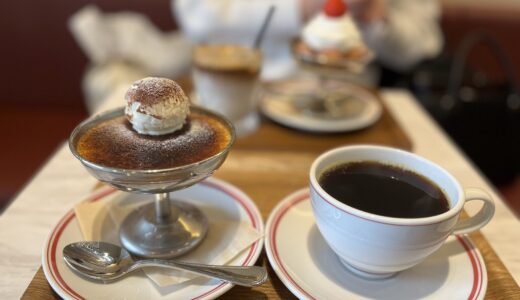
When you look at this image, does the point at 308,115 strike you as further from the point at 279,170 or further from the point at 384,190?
the point at 384,190

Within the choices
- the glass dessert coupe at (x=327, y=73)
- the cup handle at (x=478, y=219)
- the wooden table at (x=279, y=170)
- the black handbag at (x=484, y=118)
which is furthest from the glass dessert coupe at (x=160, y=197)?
the black handbag at (x=484, y=118)

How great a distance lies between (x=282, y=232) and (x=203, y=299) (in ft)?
0.56

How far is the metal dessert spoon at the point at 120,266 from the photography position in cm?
53

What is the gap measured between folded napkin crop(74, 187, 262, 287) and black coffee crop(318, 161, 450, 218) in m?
0.13

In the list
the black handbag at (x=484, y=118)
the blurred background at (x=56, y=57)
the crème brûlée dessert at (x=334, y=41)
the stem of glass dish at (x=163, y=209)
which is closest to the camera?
the stem of glass dish at (x=163, y=209)

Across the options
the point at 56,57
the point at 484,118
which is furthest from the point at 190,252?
the point at 56,57

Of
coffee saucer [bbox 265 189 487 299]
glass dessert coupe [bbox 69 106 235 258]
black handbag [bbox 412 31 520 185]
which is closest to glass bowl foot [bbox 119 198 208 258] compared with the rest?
glass dessert coupe [bbox 69 106 235 258]

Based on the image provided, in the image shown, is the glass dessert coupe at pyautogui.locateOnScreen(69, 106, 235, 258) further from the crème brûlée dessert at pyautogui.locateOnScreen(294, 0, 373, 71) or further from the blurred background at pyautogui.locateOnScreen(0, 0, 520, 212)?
Result: the blurred background at pyautogui.locateOnScreen(0, 0, 520, 212)

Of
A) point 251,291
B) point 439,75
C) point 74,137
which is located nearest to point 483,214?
point 251,291

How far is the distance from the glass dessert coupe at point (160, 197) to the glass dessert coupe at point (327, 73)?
1.40 feet

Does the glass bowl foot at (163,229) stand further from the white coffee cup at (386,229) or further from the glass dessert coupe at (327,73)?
the glass dessert coupe at (327,73)

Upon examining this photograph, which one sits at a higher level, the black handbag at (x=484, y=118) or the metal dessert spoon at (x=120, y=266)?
the metal dessert spoon at (x=120, y=266)

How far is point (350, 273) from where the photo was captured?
1.88 feet

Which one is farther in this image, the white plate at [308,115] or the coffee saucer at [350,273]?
the white plate at [308,115]
